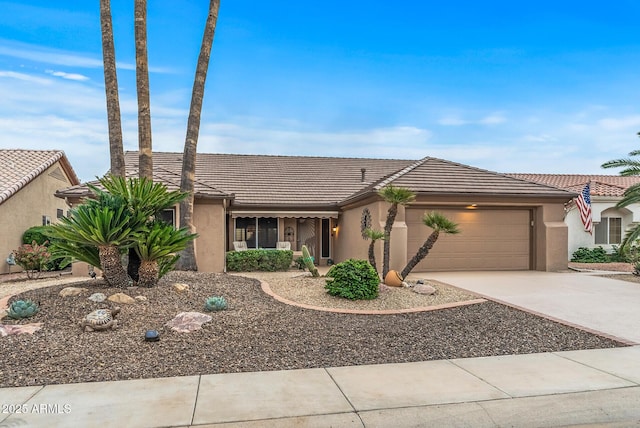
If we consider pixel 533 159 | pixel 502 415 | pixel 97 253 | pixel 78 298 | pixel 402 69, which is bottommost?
pixel 502 415

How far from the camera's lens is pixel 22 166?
2100cm

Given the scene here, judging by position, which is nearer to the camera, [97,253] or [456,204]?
[97,253]

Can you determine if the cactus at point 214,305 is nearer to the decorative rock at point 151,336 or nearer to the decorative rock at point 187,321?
the decorative rock at point 187,321

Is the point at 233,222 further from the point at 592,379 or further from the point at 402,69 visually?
the point at 592,379

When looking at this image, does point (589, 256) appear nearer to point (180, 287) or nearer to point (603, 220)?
point (603, 220)

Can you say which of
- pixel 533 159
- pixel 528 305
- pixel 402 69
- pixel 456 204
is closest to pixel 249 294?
pixel 528 305

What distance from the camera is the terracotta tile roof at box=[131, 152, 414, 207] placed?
21.0 metres

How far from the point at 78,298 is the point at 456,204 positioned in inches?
522

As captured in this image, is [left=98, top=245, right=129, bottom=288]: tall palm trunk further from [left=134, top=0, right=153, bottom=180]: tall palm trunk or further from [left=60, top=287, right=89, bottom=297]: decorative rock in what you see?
[left=134, top=0, right=153, bottom=180]: tall palm trunk

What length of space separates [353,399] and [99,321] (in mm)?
4426

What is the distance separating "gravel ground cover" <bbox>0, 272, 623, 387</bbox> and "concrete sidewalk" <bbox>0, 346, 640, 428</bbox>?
1.33 feet

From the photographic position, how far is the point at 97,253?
8812mm

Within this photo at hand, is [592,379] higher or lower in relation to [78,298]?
lower

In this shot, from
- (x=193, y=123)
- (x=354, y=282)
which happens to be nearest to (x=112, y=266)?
(x=354, y=282)
